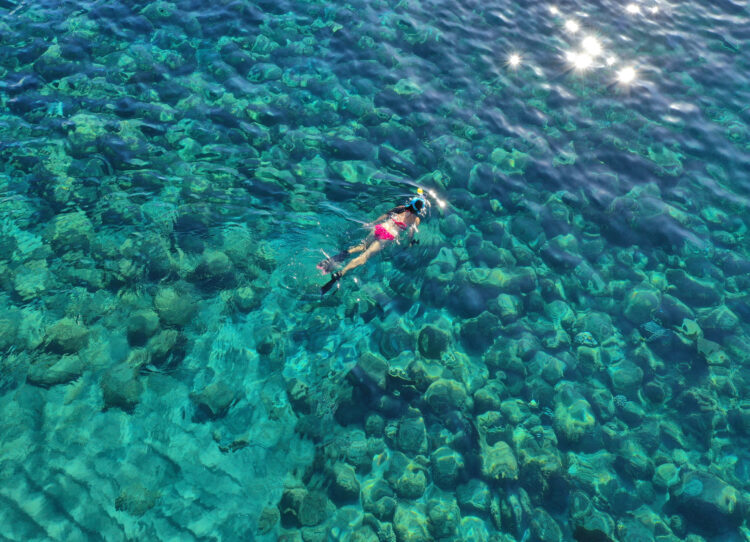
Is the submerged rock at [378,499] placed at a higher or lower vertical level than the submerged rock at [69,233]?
lower

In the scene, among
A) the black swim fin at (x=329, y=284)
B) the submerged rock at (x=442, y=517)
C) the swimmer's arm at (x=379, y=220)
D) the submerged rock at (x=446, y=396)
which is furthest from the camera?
the swimmer's arm at (x=379, y=220)

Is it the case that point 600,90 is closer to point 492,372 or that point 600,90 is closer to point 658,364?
point 658,364

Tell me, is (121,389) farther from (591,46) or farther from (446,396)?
(591,46)

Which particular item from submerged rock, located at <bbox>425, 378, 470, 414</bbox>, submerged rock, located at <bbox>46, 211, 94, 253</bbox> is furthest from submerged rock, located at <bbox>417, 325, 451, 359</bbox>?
submerged rock, located at <bbox>46, 211, 94, 253</bbox>

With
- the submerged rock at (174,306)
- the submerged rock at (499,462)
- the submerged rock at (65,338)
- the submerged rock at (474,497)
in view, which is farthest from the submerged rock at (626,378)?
the submerged rock at (65,338)

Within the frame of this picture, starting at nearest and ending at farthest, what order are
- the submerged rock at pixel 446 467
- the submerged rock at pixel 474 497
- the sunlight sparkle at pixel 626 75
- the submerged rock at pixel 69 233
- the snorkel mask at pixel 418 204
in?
the submerged rock at pixel 474 497 < the submerged rock at pixel 446 467 < the submerged rock at pixel 69 233 < the snorkel mask at pixel 418 204 < the sunlight sparkle at pixel 626 75

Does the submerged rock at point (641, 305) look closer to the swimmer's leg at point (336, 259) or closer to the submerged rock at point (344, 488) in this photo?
the swimmer's leg at point (336, 259)

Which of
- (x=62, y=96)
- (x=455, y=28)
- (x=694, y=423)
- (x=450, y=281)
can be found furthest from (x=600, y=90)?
(x=62, y=96)
